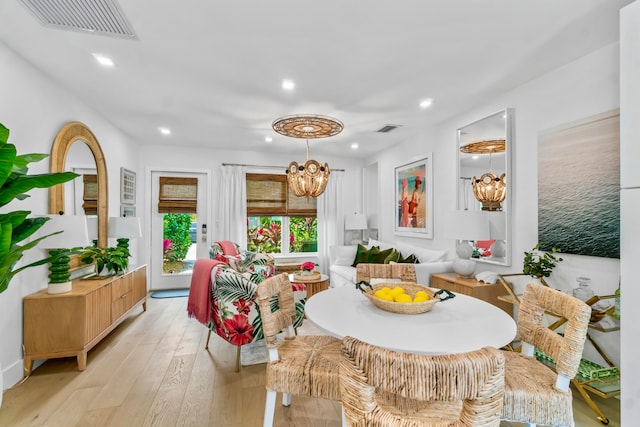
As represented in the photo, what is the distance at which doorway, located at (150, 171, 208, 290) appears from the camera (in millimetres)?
5398

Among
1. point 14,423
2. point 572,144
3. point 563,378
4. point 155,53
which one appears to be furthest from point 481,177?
point 14,423

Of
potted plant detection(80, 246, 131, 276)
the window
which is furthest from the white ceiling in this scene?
the window

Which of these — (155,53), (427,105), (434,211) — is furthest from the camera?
(434,211)

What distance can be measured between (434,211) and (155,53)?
3.59m

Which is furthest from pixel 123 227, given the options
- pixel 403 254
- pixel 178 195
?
pixel 403 254

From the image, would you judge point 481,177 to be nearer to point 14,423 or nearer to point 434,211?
point 434,211

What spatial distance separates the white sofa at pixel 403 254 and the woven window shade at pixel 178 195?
263 centimetres

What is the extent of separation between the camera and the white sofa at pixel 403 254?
11.5 feet

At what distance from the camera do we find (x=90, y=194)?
3.46 m

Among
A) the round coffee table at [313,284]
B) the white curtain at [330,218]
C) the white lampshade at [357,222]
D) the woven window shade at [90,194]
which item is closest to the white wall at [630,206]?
the round coffee table at [313,284]

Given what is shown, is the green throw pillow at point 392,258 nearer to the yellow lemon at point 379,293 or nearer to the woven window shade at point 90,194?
the yellow lemon at point 379,293

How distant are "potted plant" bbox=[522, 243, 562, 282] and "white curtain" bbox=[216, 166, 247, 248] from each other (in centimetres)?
428

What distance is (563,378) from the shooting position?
53.4 inches

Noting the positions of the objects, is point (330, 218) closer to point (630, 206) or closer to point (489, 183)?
point (489, 183)
